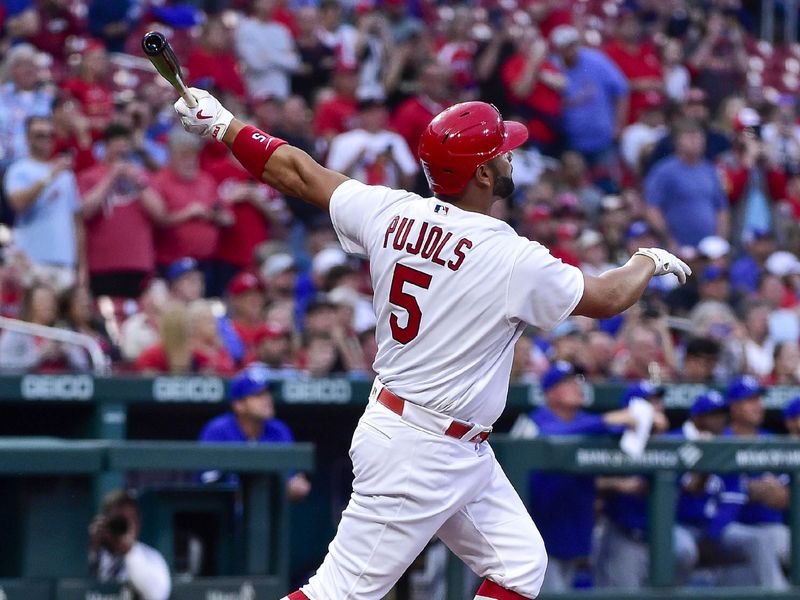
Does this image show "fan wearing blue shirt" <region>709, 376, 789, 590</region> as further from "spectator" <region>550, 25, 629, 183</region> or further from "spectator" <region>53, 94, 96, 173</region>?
"spectator" <region>550, 25, 629, 183</region>

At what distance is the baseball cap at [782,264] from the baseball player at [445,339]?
25.3ft

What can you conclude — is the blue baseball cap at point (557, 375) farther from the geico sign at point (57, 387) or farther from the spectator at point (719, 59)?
the spectator at point (719, 59)

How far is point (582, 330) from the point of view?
995 centimetres

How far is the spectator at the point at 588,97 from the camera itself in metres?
13.4

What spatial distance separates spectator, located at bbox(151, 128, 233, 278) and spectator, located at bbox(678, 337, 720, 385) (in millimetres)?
3083

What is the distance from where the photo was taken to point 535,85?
13.0m

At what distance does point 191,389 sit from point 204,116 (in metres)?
2.97

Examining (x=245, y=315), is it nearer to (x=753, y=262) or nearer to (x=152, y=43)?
(x=152, y=43)

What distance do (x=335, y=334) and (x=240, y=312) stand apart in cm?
61

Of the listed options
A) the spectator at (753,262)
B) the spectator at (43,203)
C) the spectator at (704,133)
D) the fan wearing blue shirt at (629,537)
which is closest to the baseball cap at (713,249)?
the spectator at (753,262)

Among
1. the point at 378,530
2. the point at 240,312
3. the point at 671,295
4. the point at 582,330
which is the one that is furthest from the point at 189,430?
the point at 671,295

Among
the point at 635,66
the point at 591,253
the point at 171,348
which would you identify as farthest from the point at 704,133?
the point at 171,348

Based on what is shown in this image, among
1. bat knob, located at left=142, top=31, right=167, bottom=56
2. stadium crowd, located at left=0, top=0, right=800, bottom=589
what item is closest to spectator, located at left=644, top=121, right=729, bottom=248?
stadium crowd, located at left=0, top=0, right=800, bottom=589

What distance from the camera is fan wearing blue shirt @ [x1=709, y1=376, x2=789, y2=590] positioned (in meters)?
7.89
